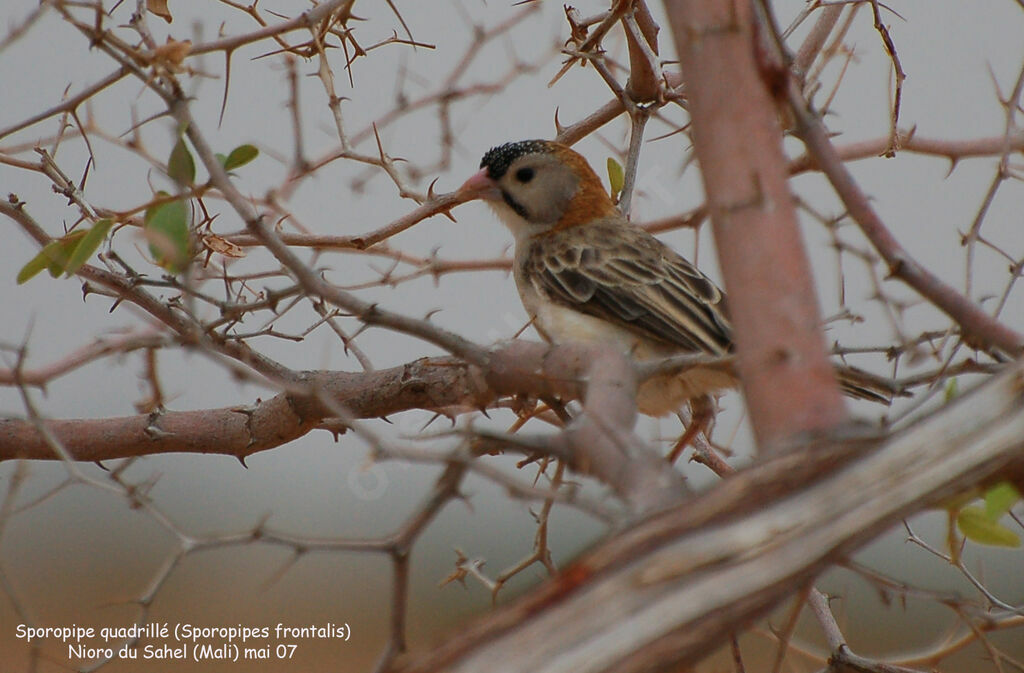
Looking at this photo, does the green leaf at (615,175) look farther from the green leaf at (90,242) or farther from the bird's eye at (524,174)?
the green leaf at (90,242)

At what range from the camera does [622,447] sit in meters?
0.98

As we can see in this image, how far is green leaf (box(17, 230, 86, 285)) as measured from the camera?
5.89ft

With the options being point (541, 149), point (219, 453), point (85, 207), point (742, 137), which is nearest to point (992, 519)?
point (742, 137)

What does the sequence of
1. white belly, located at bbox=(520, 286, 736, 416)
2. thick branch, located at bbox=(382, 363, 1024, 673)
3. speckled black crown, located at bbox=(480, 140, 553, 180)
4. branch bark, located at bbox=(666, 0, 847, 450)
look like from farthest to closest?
speckled black crown, located at bbox=(480, 140, 553, 180) < white belly, located at bbox=(520, 286, 736, 416) < branch bark, located at bbox=(666, 0, 847, 450) < thick branch, located at bbox=(382, 363, 1024, 673)

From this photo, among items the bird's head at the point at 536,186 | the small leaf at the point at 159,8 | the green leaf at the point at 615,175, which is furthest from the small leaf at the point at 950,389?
the bird's head at the point at 536,186

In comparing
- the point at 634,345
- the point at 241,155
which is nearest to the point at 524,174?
the point at 634,345

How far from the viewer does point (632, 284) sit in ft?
10.7

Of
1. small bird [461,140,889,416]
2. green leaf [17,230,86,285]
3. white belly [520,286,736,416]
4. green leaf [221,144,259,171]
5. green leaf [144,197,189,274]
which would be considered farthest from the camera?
small bird [461,140,889,416]

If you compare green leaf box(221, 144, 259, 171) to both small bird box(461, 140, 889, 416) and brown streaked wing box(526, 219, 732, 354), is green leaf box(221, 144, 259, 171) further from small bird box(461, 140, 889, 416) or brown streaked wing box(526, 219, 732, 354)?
brown streaked wing box(526, 219, 732, 354)

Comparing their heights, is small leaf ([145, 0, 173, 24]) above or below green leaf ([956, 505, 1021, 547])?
above

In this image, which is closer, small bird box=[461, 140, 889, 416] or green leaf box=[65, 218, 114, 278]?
green leaf box=[65, 218, 114, 278]

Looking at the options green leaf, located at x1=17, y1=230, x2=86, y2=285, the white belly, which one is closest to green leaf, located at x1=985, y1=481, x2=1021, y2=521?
the white belly

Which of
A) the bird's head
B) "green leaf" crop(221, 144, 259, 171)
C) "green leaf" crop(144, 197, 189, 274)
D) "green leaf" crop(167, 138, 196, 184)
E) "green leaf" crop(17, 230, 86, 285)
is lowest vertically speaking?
"green leaf" crop(144, 197, 189, 274)

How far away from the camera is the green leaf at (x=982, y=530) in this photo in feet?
5.72
